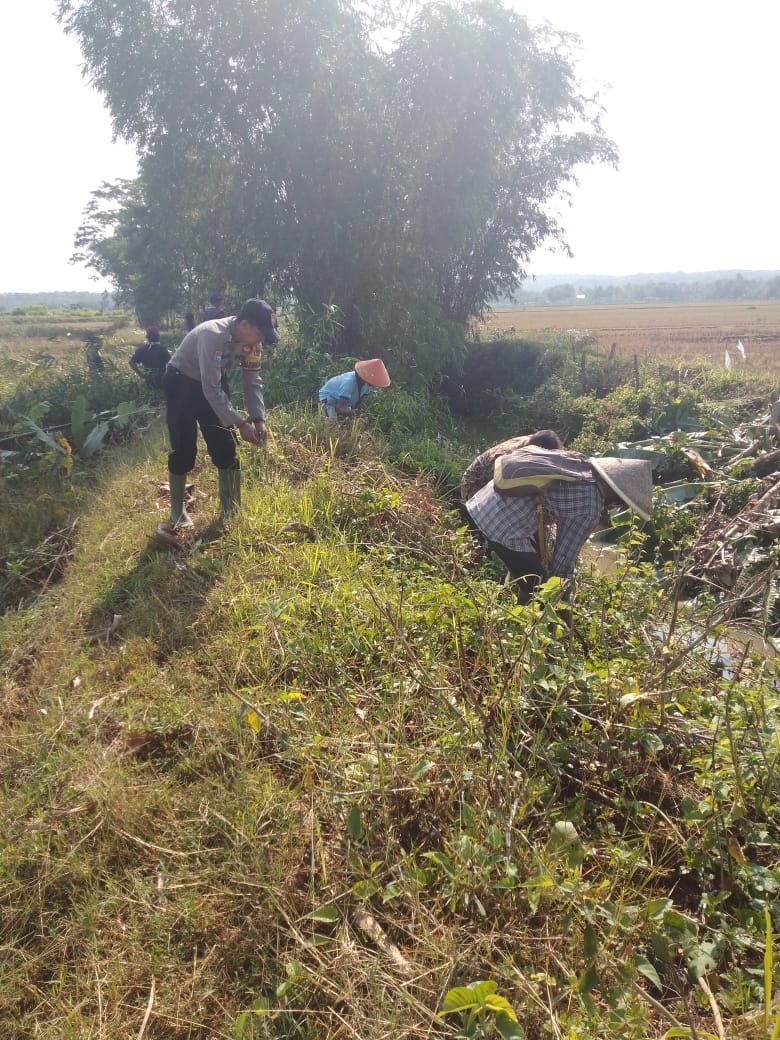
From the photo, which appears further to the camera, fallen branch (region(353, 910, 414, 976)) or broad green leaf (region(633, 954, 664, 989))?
fallen branch (region(353, 910, 414, 976))

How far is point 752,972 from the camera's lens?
1.32 metres

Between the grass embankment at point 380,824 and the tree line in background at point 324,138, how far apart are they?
7502 millimetres

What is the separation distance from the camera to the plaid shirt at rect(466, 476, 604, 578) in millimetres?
2658

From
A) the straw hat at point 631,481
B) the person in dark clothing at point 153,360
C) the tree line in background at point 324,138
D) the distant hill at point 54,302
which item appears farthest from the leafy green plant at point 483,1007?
the distant hill at point 54,302

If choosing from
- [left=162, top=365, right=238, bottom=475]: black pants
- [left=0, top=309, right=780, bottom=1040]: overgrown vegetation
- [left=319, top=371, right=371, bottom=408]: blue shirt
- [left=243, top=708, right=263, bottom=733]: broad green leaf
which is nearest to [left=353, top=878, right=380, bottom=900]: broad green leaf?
[left=0, top=309, right=780, bottom=1040]: overgrown vegetation

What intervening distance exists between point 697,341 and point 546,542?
1998 centimetres

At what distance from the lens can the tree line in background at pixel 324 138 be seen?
9.59 m

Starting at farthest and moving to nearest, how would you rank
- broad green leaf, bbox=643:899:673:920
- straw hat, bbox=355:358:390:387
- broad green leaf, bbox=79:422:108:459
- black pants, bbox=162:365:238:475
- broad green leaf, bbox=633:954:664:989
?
broad green leaf, bbox=79:422:108:459
straw hat, bbox=355:358:390:387
black pants, bbox=162:365:238:475
broad green leaf, bbox=643:899:673:920
broad green leaf, bbox=633:954:664:989

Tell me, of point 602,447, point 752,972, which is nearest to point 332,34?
point 602,447

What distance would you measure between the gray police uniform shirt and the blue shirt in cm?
163

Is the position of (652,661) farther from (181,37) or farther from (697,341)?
(697,341)

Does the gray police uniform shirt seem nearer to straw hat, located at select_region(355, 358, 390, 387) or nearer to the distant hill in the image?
straw hat, located at select_region(355, 358, 390, 387)

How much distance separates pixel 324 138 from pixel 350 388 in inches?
279

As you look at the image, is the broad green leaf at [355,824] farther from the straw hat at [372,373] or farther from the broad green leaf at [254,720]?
the straw hat at [372,373]
